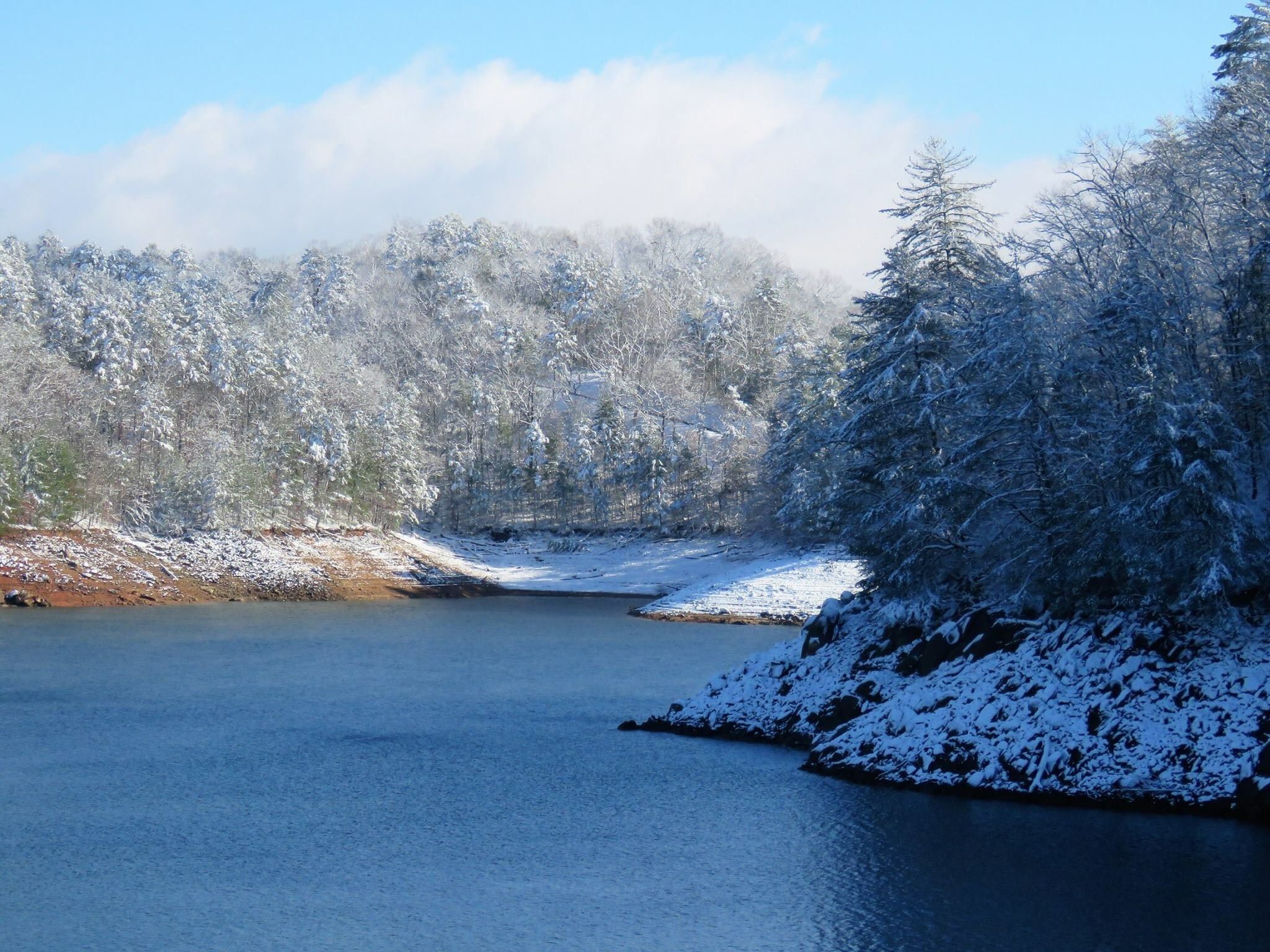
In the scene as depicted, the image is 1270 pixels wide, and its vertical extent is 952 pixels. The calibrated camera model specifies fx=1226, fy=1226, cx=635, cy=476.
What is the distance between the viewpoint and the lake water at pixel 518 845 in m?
14.3

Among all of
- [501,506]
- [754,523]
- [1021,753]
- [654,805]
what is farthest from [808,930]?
[501,506]

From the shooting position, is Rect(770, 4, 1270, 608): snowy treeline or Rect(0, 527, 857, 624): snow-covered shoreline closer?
Rect(770, 4, 1270, 608): snowy treeline

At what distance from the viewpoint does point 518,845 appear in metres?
18.2

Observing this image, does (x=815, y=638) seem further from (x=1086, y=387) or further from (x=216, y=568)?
(x=216, y=568)

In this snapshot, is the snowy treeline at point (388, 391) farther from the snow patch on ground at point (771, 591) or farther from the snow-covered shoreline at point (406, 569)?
the snow patch on ground at point (771, 591)

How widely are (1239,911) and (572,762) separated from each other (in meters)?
13.0

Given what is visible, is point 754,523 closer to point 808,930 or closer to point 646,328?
point 646,328

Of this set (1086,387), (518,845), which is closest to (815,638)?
(1086,387)

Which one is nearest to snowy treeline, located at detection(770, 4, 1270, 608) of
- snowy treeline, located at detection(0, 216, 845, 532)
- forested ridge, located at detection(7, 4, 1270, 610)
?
forested ridge, located at detection(7, 4, 1270, 610)

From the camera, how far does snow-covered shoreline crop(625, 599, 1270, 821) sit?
1953 cm

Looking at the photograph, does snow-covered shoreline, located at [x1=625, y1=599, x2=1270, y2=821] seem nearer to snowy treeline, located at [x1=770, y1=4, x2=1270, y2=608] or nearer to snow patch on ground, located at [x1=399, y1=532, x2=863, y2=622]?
snowy treeline, located at [x1=770, y1=4, x2=1270, y2=608]

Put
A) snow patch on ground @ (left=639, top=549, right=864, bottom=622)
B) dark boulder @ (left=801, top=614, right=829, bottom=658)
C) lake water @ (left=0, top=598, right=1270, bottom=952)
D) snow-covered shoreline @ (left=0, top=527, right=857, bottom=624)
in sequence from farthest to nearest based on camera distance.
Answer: snow-covered shoreline @ (left=0, top=527, right=857, bottom=624) < snow patch on ground @ (left=639, top=549, right=864, bottom=622) < dark boulder @ (left=801, top=614, right=829, bottom=658) < lake water @ (left=0, top=598, right=1270, bottom=952)

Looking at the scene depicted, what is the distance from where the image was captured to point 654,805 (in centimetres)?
2072

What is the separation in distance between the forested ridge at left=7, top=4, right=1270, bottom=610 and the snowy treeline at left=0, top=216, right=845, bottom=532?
0.27 m
